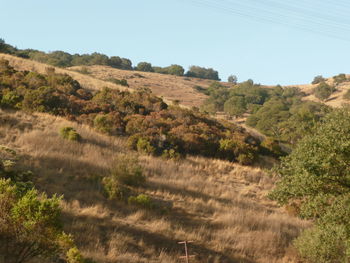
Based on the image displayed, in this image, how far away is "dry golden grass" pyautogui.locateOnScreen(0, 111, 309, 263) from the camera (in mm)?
8906

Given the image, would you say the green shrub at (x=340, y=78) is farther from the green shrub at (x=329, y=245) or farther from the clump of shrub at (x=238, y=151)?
the green shrub at (x=329, y=245)

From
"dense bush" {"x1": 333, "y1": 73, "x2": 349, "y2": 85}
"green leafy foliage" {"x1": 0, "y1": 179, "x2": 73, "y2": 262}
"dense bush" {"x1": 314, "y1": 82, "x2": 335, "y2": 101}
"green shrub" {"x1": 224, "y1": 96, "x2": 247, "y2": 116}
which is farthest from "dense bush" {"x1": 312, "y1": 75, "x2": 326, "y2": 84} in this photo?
"green leafy foliage" {"x1": 0, "y1": 179, "x2": 73, "y2": 262}

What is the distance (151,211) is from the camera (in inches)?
436

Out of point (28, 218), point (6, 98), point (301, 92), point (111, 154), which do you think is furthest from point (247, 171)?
point (301, 92)

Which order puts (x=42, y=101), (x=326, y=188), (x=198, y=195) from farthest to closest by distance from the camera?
(x=42, y=101) → (x=198, y=195) → (x=326, y=188)

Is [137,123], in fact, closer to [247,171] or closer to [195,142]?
[195,142]

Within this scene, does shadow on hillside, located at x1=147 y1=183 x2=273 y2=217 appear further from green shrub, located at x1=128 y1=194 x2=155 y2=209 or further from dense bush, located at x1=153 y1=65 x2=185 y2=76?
dense bush, located at x1=153 y1=65 x2=185 y2=76

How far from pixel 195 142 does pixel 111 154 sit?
7.17m

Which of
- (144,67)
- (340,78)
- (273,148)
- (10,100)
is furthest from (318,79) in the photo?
(10,100)

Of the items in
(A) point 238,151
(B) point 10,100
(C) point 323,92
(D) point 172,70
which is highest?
(D) point 172,70

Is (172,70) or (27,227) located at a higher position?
(172,70)

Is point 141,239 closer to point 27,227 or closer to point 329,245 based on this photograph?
point 27,227

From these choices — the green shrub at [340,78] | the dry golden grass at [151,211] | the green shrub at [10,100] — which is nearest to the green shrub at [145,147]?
the dry golden grass at [151,211]

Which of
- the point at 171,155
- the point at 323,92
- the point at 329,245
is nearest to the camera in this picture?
the point at 329,245
